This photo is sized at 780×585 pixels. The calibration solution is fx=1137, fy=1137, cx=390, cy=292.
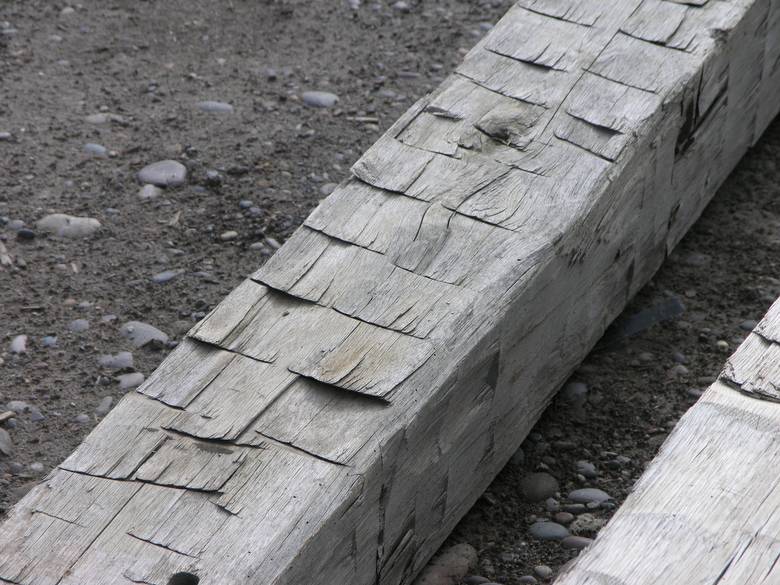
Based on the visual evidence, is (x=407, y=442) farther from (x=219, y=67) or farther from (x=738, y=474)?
(x=219, y=67)

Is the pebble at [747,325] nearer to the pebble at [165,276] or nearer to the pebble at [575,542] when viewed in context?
the pebble at [575,542]

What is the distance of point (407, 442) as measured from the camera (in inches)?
78.3

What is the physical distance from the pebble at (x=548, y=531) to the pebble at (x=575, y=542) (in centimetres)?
1

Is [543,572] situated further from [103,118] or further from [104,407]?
[103,118]

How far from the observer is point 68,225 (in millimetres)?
3328

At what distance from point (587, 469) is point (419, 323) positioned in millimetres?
751

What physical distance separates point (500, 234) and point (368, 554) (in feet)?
2.33

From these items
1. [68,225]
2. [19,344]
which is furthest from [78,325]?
[68,225]

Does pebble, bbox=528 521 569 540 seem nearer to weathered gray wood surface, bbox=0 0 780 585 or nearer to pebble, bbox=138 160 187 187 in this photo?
weathered gray wood surface, bbox=0 0 780 585

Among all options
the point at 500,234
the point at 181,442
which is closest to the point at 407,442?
the point at 181,442

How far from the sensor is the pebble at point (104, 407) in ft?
9.11

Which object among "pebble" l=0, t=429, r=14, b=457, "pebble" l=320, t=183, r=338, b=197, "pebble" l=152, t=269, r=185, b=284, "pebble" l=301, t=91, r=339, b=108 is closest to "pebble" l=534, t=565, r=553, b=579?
"pebble" l=0, t=429, r=14, b=457

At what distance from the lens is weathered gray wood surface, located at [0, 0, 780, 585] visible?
1.81 metres

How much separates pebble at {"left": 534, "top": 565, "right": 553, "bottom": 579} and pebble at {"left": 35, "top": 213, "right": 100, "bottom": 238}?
5.50 feet
